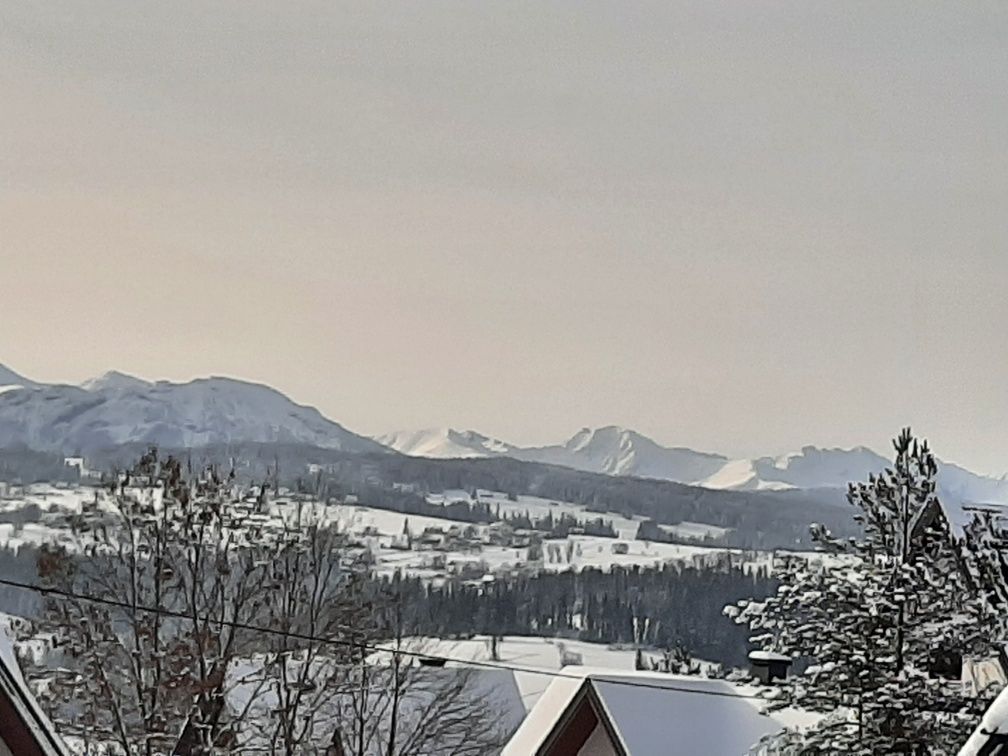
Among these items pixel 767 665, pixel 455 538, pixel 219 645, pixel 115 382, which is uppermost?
pixel 115 382

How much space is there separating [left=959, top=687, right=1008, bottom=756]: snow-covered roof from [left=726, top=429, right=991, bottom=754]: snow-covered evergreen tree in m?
5.51

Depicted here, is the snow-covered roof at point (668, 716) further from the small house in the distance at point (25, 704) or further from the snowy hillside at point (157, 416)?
the snowy hillside at point (157, 416)

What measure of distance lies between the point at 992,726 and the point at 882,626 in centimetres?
625

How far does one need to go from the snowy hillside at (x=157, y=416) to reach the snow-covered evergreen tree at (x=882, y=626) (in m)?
18.3

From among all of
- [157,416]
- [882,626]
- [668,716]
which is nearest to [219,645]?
[668,716]

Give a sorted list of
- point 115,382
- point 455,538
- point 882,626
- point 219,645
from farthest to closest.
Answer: point 115,382, point 455,538, point 219,645, point 882,626

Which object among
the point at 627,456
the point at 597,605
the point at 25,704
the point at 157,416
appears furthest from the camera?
the point at 627,456

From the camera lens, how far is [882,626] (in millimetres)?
10469

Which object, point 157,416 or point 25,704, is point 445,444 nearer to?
point 157,416

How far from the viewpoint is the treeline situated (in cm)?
2697

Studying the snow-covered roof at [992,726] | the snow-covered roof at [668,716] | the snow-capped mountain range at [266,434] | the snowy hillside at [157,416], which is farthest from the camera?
the snow-capped mountain range at [266,434]

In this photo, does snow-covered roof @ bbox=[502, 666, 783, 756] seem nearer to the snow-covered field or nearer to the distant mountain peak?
the snow-covered field

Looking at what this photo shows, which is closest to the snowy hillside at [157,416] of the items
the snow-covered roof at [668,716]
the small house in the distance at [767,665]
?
the snow-covered roof at [668,716]

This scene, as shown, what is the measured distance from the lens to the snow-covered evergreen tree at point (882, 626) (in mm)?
10164
